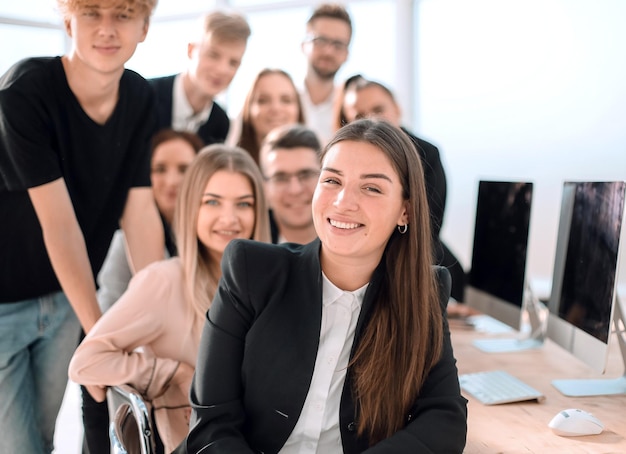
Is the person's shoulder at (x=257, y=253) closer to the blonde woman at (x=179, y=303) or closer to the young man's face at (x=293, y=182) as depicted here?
the blonde woman at (x=179, y=303)

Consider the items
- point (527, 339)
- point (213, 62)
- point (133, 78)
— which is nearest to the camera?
point (133, 78)

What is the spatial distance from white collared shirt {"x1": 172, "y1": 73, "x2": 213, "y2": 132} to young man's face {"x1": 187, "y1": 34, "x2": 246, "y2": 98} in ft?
0.20

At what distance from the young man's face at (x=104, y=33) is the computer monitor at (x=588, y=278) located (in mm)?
1224

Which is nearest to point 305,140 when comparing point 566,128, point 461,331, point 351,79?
point 351,79

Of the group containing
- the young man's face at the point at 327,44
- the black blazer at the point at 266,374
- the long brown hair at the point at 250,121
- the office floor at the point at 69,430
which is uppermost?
the young man's face at the point at 327,44

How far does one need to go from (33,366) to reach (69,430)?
1.66 m

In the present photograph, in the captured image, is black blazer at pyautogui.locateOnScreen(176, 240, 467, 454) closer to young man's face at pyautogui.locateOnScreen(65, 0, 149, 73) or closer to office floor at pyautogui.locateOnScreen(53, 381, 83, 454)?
young man's face at pyautogui.locateOnScreen(65, 0, 149, 73)

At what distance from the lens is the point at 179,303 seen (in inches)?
75.2

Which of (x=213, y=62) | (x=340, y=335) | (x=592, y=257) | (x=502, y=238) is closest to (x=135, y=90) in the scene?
(x=213, y=62)

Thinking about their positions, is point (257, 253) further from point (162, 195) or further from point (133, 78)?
point (162, 195)

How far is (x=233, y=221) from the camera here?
2.03 m

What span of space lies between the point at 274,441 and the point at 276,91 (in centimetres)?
183

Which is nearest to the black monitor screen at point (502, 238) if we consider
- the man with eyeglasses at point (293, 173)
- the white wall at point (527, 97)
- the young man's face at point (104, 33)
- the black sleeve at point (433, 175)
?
the black sleeve at point (433, 175)

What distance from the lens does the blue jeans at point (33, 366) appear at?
184 cm
